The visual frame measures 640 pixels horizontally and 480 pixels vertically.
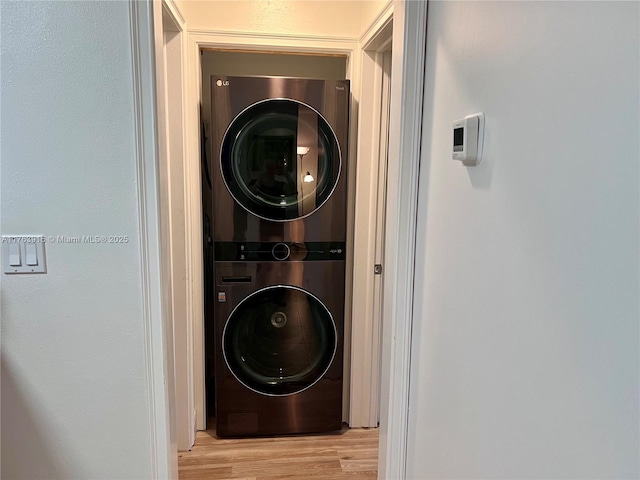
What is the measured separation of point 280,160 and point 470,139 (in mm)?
1317

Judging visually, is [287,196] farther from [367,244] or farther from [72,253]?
[72,253]

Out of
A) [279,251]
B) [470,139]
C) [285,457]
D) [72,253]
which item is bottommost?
[285,457]

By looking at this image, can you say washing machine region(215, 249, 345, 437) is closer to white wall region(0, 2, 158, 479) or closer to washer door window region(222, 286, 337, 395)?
washer door window region(222, 286, 337, 395)

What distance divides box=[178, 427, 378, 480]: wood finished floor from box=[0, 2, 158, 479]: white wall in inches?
28.7

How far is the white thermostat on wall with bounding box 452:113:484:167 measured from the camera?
42.4 inches

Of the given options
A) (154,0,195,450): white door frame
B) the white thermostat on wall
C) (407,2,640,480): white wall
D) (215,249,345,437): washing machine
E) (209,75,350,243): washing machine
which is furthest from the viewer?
(215,249,345,437): washing machine

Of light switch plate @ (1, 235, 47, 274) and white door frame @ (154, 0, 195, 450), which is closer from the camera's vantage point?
light switch plate @ (1, 235, 47, 274)

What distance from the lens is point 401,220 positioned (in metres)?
1.50

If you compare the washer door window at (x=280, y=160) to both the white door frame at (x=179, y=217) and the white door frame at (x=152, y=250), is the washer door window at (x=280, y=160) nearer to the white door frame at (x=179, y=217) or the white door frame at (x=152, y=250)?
the white door frame at (x=179, y=217)

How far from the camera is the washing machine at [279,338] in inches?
91.0

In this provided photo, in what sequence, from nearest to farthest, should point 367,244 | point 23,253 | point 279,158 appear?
point 23,253
point 279,158
point 367,244

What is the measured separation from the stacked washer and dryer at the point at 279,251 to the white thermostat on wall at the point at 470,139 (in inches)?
45.6

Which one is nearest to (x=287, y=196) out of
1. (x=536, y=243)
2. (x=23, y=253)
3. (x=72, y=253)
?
(x=72, y=253)

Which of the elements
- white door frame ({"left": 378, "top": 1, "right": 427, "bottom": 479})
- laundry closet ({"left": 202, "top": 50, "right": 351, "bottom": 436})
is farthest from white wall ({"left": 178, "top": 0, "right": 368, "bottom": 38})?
white door frame ({"left": 378, "top": 1, "right": 427, "bottom": 479})
